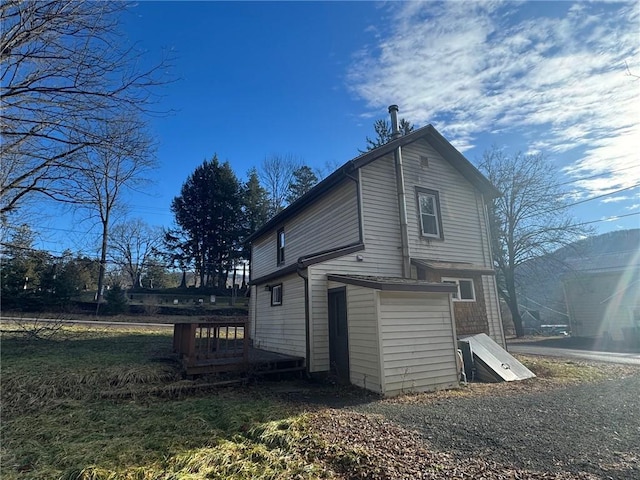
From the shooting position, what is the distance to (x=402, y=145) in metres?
10.9

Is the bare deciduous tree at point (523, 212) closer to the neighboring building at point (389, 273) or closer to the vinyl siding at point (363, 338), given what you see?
the neighboring building at point (389, 273)

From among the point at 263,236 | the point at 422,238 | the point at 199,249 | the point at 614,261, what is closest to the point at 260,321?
the point at 263,236

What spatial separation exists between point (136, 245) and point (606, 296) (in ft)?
154

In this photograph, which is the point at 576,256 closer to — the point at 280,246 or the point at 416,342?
the point at 280,246

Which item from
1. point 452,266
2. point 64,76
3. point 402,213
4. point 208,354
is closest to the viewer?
point 64,76

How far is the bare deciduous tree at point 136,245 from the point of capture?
1555 inches

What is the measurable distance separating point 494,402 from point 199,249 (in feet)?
115

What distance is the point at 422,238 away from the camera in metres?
10.7

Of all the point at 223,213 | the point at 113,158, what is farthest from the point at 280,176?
the point at 113,158

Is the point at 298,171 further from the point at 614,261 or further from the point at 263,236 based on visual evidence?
the point at 614,261

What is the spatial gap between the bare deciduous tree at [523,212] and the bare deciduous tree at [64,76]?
2111cm

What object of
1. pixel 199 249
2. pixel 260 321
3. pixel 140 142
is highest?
pixel 199 249

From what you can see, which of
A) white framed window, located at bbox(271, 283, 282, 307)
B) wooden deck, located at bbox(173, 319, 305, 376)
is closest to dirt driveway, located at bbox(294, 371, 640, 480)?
wooden deck, located at bbox(173, 319, 305, 376)

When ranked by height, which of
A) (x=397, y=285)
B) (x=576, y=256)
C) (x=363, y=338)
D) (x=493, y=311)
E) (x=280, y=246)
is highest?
(x=576, y=256)
